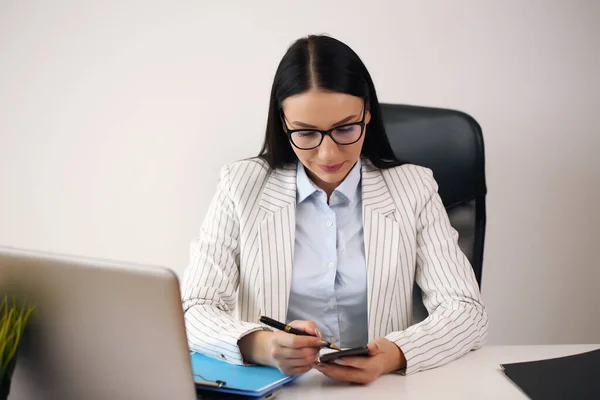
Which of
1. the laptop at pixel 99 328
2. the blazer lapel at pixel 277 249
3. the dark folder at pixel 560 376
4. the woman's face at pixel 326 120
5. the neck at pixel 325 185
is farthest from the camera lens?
the neck at pixel 325 185

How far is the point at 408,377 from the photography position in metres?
1.30

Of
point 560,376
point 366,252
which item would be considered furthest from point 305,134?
point 560,376

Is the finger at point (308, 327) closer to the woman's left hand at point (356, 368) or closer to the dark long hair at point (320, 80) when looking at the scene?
the woman's left hand at point (356, 368)

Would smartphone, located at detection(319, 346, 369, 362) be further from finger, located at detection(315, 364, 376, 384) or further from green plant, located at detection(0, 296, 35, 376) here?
green plant, located at detection(0, 296, 35, 376)

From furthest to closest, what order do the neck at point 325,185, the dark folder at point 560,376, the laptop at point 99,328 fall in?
the neck at point 325,185 < the dark folder at point 560,376 < the laptop at point 99,328

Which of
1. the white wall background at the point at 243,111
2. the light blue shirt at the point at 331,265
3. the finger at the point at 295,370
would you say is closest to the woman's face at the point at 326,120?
the light blue shirt at the point at 331,265

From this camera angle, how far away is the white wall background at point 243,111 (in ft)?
7.15

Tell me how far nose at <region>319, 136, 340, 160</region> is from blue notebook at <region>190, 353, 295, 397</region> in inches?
19.3

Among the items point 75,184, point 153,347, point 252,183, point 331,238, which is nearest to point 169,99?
point 75,184

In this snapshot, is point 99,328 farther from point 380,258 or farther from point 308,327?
point 380,258

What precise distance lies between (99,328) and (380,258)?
0.83 metres

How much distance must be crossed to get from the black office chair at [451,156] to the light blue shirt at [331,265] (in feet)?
0.61

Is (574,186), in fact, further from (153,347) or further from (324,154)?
(153,347)

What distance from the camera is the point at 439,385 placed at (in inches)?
48.8
